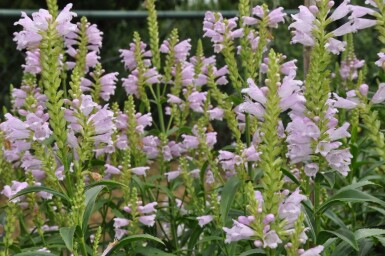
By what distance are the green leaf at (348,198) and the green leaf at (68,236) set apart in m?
0.92

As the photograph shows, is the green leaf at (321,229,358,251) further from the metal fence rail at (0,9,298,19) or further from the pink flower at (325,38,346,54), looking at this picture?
the metal fence rail at (0,9,298,19)

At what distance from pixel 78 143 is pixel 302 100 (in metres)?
0.93

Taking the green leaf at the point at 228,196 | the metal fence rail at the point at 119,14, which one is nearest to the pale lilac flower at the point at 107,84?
the green leaf at the point at 228,196

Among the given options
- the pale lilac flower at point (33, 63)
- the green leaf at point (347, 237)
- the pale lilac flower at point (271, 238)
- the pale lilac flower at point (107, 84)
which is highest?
the pale lilac flower at point (33, 63)

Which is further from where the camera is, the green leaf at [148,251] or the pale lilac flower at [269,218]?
the green leaf at [148,251]

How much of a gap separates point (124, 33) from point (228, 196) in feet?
23.5

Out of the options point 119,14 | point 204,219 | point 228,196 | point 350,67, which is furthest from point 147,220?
point 119,14

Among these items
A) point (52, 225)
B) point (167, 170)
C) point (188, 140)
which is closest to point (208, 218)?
point (188, 140)

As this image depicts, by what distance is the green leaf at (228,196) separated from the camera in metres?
3.27

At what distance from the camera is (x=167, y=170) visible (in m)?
4.61

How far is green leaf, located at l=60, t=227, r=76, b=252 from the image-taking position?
2.75 meters

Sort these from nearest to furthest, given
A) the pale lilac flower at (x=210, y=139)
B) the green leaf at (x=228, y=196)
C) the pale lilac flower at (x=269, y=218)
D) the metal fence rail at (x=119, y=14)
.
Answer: the pale lilac flower at (x=269, y=218), the green leaf at (x=228, y=196), the pale lilac flower at (x=210, y=139), the metal fence rail at (x=119, y=14)

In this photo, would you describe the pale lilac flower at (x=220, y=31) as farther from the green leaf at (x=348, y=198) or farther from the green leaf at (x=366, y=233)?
the green leaf at (x=366, y=233)

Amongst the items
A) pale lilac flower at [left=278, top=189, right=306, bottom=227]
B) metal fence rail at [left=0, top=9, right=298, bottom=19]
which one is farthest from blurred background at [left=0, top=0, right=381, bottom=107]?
pale lilac flower at [left=278, top=189, right=306, bottom=227]
